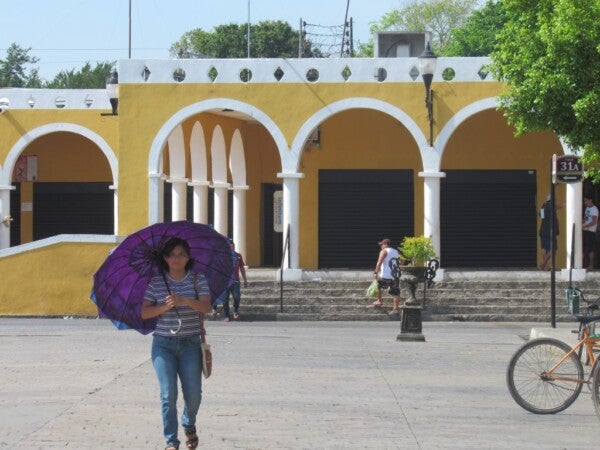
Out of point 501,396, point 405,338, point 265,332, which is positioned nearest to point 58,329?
point 265,332

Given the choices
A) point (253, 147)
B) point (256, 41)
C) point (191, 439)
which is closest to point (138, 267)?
point (191, 439)

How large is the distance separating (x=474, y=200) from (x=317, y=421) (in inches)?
767

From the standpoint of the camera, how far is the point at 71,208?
34938 millimetres

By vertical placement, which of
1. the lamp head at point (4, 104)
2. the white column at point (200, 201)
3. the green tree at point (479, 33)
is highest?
the green tree at point (479, 33)

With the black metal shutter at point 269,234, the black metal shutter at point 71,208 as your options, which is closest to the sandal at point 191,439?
the black metal shutter at point 269,234

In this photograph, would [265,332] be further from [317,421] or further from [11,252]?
[317,421]

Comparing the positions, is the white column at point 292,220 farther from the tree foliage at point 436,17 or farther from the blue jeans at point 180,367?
the tree foliage at point 436,17

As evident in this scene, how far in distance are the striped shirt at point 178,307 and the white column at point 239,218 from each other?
2113 cm

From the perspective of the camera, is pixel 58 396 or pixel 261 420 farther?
pixel 58 396

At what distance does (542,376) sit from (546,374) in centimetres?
5

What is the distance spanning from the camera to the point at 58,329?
72.0 ft

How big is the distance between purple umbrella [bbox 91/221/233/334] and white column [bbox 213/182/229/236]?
21.4 meters

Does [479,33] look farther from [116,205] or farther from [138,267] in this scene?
[138,267]

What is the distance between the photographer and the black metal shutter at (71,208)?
114ft
